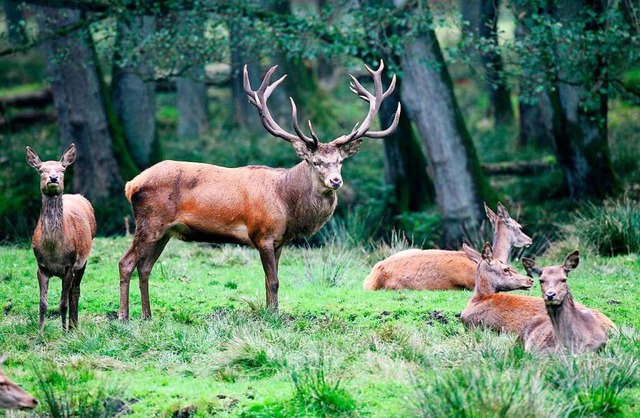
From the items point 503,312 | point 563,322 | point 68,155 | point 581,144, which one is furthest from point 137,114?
point 563,322

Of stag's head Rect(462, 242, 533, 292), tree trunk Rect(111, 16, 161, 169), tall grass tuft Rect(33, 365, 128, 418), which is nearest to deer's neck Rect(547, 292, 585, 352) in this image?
stag's head Rect(462, 242, 533, 292)

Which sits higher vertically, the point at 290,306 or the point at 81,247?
the point at 81,247

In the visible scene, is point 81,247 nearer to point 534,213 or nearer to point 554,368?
point 554,368

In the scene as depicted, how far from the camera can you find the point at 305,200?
10398 mm

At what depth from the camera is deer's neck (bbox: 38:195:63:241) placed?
9.72 metres

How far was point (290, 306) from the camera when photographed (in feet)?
35.1

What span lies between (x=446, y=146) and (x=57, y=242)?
8.48 m

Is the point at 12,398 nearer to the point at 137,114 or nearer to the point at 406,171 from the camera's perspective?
the point at 406,171

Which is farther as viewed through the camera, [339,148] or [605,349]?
[339,148]

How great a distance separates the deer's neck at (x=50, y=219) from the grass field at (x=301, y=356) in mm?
875

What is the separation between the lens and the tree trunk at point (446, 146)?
16609mm

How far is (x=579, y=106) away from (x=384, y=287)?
21.7 feet

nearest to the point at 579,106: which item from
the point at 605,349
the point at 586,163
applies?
the point at 586,163

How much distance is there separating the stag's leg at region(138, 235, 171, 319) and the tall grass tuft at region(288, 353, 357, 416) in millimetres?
2983
